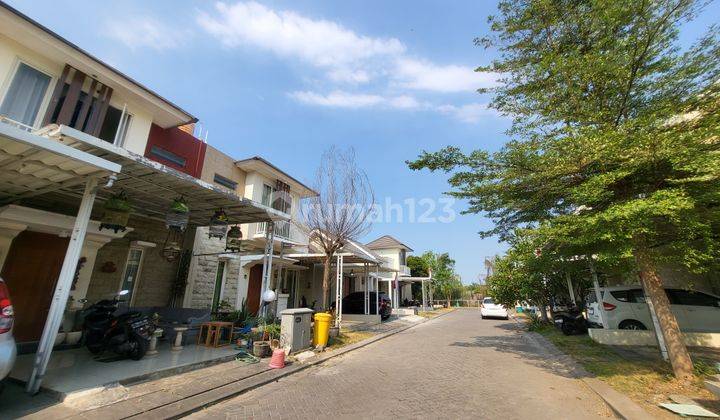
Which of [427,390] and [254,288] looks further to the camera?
[254,288]

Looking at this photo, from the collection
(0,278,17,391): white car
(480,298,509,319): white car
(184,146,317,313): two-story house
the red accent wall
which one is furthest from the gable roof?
(0,278,17,391): white car

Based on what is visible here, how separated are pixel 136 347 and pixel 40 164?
3.90m

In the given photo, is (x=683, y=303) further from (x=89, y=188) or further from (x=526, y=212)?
(x=89, y=188)

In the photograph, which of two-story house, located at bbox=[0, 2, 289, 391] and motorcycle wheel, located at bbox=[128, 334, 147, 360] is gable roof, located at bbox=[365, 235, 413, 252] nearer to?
two-story house, located at bbox=[0, 2, 289, 391]

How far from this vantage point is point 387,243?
38.2 meters

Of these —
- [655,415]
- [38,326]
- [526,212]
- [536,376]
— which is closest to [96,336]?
[38,326]

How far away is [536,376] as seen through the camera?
6.57 m

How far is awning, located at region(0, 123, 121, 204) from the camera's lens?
4.05m

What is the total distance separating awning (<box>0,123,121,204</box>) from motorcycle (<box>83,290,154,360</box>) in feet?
9.32

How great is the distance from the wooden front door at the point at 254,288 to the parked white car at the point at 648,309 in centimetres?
1428

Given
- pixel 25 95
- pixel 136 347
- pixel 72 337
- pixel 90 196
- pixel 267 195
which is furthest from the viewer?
pixel 267 195

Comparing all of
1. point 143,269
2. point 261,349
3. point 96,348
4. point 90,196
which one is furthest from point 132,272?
point 90,196

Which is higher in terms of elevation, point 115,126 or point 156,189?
point 115,126

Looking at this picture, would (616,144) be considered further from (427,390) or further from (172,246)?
(172,246)
